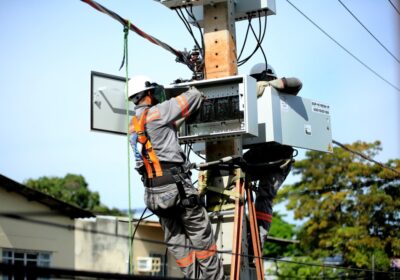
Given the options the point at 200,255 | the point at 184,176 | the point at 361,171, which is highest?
the point at 361,171

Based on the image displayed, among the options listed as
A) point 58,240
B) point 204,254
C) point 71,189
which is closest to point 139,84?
point 204,254

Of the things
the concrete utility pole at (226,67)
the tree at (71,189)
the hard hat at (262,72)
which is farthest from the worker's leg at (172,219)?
the tree at (71,189)

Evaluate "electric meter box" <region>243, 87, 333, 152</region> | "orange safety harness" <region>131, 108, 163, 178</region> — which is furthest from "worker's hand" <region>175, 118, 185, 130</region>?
"electric meter box" <region>243, 87, 333, 152</region>

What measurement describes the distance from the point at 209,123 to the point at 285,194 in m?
18.7

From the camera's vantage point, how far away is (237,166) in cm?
705

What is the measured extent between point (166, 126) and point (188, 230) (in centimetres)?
86

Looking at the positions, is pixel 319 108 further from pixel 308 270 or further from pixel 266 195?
pixel 308 270

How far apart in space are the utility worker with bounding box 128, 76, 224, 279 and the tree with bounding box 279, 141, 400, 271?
17319mm

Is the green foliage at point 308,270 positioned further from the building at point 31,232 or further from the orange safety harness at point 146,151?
the orange safety harness at point 146,151

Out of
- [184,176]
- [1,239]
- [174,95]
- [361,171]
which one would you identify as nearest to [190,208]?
[184,176]

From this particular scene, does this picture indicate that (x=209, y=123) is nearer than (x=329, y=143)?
Yes

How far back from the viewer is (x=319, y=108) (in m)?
7.91

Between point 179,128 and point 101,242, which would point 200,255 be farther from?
point 101,242

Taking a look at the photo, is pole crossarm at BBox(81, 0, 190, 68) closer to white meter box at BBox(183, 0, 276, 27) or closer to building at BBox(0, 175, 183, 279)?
white meter box at BBox(183, 0, 276, 27)
